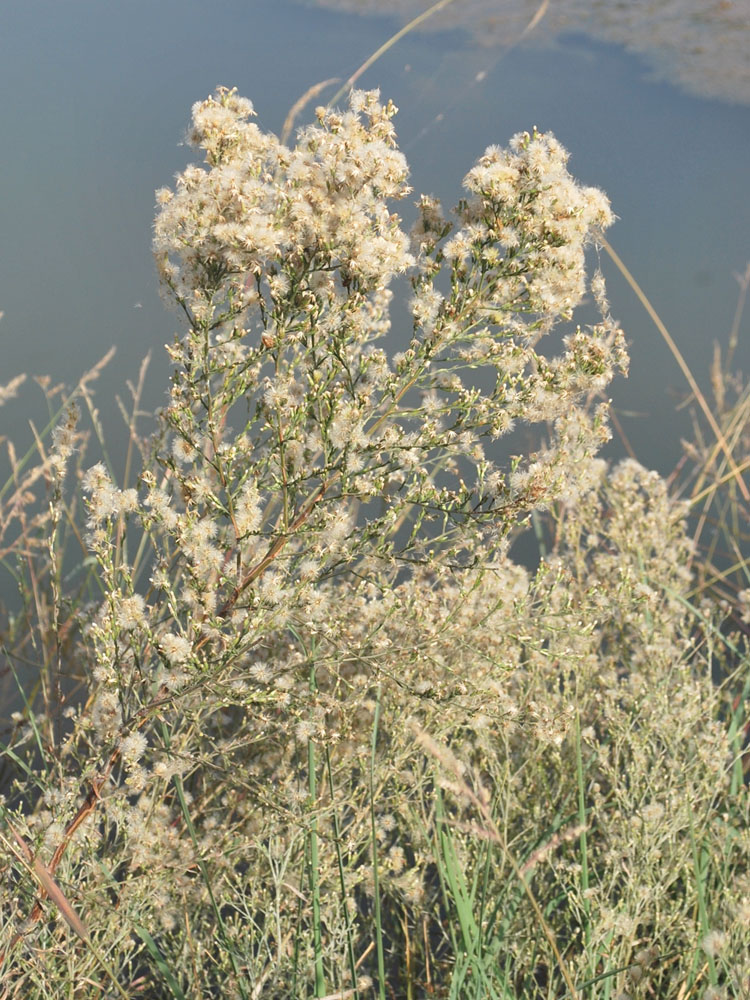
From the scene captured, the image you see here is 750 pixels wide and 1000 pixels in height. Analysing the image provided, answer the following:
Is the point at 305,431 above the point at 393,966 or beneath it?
above

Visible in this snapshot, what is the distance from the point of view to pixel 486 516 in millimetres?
1447

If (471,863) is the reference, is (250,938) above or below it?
above

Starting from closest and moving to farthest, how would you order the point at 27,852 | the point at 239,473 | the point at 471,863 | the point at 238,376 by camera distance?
the point at 27,852 < the point at 238,376 < the point at 239,473 < the point at 471,863

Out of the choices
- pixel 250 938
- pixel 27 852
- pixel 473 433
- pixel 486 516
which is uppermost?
pixel 473 433

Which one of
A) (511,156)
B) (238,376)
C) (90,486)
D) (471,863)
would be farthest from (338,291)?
(471,863)

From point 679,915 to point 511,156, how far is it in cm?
148

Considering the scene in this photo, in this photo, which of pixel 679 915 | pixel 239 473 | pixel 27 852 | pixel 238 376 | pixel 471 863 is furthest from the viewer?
pixel 471 863

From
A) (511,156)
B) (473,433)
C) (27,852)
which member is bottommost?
(27,852)

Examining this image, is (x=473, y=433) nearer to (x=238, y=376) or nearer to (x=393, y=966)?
(x=238, y=376)

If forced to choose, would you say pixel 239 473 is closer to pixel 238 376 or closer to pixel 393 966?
pixel 238 376

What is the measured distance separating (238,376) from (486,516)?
45 centimetres

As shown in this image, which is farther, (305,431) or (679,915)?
(679,915)

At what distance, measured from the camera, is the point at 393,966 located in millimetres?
2160

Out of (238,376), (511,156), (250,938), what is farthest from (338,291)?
(250,938)
